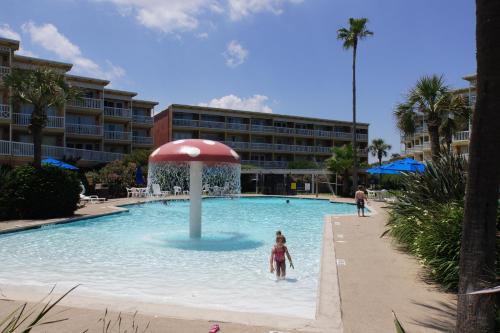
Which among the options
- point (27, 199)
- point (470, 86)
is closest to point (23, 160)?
point (27, 199)

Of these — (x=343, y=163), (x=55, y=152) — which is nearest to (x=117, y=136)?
(x=55, y=152)

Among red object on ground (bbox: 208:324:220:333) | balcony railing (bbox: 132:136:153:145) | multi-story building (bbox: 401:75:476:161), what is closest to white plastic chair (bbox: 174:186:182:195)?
balcony railing (bbox: 132:136:153:145)

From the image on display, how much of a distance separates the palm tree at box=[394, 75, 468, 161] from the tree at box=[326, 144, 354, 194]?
1677 cm

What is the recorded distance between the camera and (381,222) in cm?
1636

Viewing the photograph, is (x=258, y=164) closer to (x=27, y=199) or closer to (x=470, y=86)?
(x=470, y=86)

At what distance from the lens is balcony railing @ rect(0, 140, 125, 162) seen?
90.5ft

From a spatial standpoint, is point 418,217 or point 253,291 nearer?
point 253,291

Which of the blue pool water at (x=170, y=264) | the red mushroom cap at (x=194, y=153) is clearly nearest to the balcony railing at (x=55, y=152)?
the blue pool water at (x=170, y=264)

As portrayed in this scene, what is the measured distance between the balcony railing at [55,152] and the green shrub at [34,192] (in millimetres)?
13156

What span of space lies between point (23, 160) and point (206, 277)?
25832 mm

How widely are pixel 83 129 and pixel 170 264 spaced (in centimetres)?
3130

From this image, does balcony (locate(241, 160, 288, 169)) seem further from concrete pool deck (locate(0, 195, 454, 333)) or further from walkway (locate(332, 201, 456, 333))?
concrete pool deck (locate(0, 195, 454, 333))

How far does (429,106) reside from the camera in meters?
18.0

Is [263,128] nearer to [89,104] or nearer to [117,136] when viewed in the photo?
[117,136]
